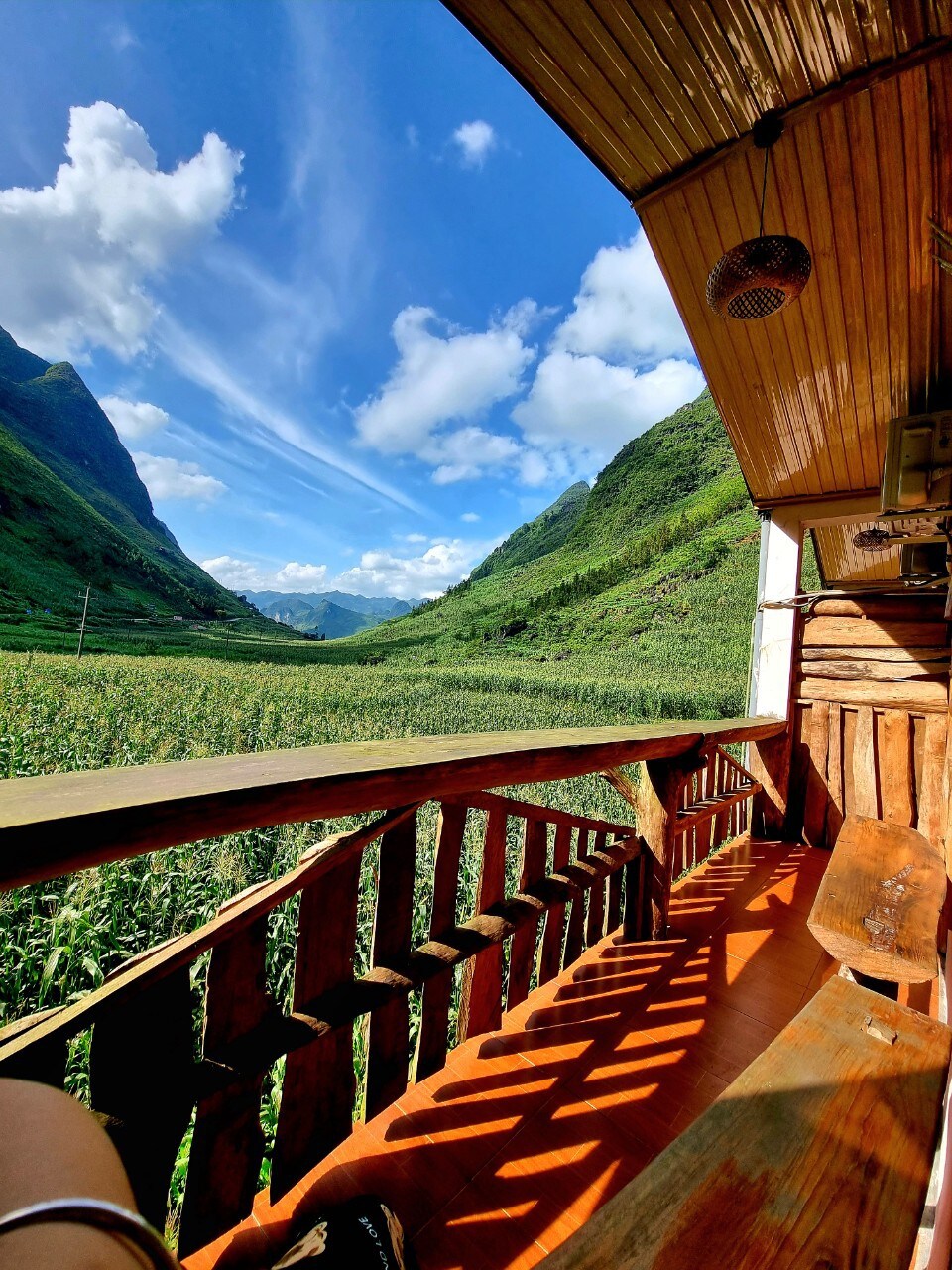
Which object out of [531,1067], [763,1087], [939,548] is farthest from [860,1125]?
[939,548]

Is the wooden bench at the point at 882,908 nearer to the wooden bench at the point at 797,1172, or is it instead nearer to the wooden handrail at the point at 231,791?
the wooden bench at the point at 797,1172

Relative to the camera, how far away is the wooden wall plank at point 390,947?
1.26m

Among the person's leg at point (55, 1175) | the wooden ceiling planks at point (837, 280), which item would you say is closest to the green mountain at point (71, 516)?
the wooden ceiling planks at point (837, 280)

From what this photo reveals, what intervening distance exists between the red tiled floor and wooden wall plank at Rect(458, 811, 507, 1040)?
0.07 meters

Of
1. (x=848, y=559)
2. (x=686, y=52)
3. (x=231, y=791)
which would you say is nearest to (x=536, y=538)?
(x=848, y=559)

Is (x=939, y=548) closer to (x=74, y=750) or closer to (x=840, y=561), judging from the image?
(x=840, y=561)

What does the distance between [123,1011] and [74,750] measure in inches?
230

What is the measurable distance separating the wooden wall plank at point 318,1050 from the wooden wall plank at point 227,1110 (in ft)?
0.25

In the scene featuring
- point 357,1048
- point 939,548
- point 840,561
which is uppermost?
point 840,561

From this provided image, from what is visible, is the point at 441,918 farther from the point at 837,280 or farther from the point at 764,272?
the point at 837,280

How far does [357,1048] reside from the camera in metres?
Result: 2.37

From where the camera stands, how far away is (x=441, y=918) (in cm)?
143

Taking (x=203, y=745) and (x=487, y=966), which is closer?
(x=487, y=966)

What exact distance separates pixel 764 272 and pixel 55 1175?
9.01ft
